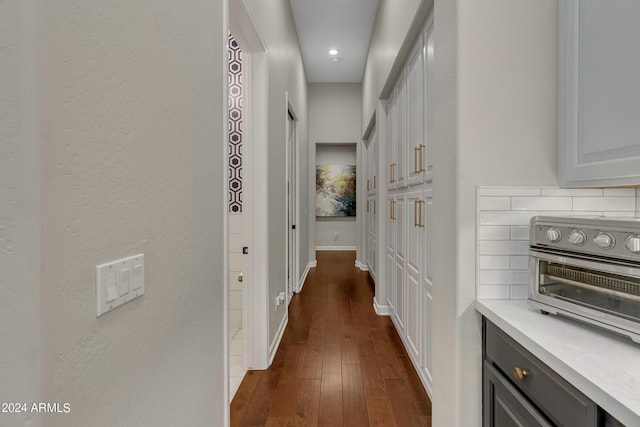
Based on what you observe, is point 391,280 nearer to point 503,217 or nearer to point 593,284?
point 503,217

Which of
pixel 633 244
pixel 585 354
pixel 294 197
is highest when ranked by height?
pixel 294 197

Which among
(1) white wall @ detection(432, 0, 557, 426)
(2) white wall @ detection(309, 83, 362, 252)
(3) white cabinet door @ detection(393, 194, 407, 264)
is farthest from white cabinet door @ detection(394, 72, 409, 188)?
(2) white wall @ detection(309, 83, 362, 252)

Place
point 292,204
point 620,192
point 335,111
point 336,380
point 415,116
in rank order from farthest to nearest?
A: point 335,111, point 292,204, point 415,116, point 336,380, point 620,192

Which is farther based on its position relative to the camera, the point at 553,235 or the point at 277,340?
the point at 277,340

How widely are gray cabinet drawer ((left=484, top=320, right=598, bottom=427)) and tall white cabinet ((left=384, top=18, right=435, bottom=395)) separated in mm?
628

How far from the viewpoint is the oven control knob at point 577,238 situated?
887 mm

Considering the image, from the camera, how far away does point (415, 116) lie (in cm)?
218

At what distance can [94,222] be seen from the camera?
0.64m

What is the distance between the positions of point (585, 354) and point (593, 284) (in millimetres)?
225

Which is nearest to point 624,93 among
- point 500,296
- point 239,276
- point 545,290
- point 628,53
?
point 628,53

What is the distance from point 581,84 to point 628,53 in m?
0.17

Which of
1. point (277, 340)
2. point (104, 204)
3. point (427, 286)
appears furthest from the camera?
point (277, 340)

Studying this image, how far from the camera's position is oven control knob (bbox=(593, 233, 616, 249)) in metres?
0.81

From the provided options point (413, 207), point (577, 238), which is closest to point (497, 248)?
point (577, 238)
